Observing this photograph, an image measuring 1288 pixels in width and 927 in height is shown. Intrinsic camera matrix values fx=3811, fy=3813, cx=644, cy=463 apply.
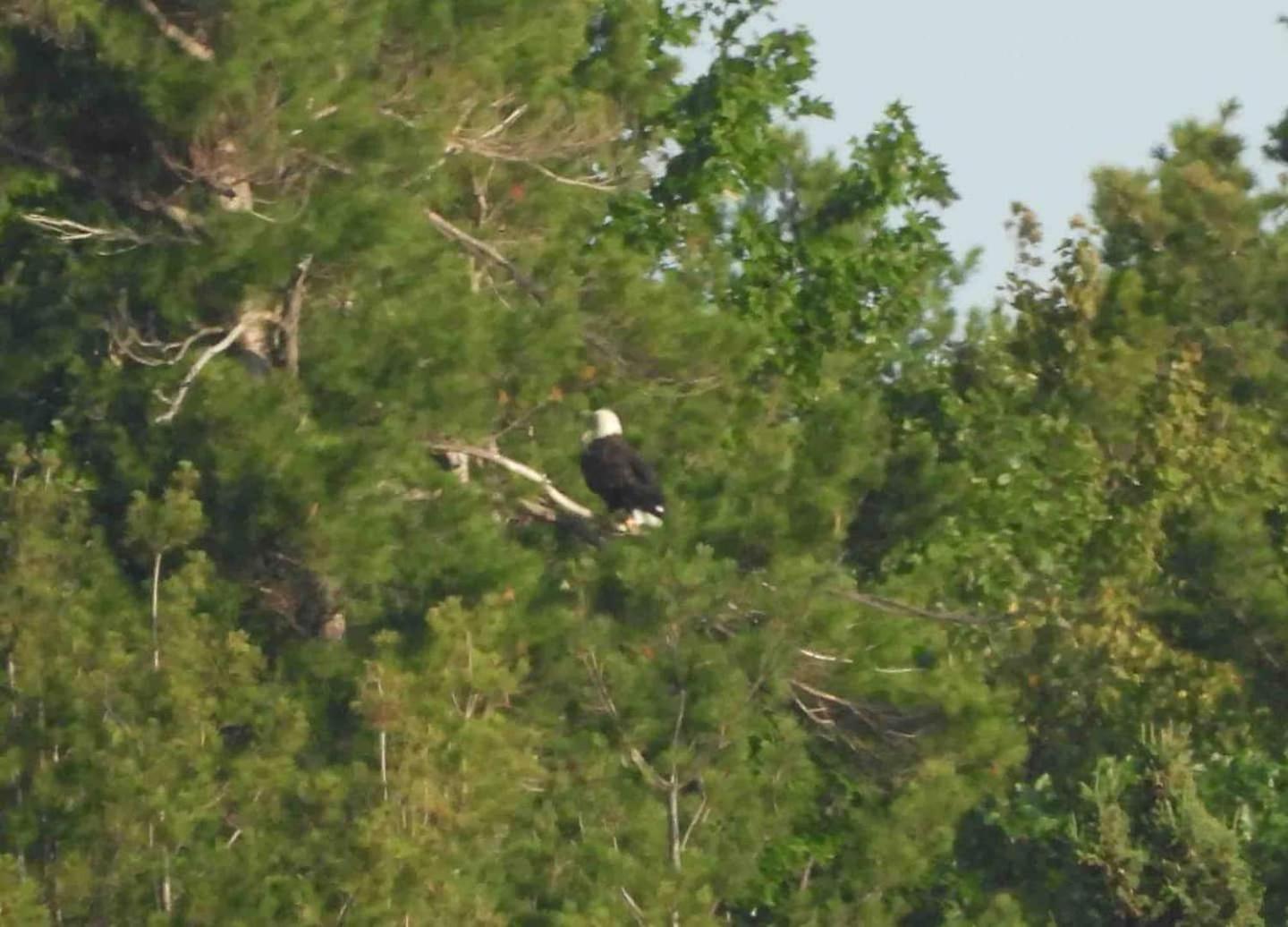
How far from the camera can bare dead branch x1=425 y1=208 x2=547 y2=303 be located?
2148cm

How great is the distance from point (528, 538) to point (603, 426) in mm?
1250

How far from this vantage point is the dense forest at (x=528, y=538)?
16.4 metres

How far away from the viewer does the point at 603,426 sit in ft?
68.5

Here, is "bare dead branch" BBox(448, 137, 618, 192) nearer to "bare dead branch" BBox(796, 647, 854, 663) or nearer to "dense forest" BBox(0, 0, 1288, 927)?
"dense forest" BBox(0, 0, 1288, 927)

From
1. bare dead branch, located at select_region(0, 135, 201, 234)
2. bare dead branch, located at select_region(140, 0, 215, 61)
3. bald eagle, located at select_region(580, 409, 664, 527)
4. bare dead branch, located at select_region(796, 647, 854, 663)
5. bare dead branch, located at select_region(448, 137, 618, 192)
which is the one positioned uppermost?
bare dead branch, located at select_region(140, 0, 215, 61)

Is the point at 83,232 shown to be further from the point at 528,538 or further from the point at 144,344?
the point at 528,538

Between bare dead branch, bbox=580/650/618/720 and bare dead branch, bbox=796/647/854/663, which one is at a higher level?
bare dead branch, bbox=580/650/618/720

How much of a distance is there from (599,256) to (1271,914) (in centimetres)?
570

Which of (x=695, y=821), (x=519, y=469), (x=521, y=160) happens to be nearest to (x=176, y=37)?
(x=521, y=160)

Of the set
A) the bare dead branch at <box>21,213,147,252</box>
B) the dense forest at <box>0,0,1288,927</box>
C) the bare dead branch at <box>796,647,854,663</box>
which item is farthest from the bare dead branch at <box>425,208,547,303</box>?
the bare dead branch at <box>796,647,854,663</box>

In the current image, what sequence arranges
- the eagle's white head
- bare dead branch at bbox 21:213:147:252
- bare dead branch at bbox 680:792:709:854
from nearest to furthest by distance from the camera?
bare dead branch at bbox 680:792:709:854
bare dead branch at bbox 21:213:147:252
the eagle's white head

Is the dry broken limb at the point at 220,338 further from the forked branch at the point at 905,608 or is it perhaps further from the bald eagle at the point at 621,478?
the forked branch at the point at 905,608

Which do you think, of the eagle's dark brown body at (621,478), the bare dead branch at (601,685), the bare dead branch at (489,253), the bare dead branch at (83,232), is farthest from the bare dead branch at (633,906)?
the bare dead branch at (489,253)

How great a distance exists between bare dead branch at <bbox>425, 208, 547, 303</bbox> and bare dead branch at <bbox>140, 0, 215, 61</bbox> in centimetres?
224
